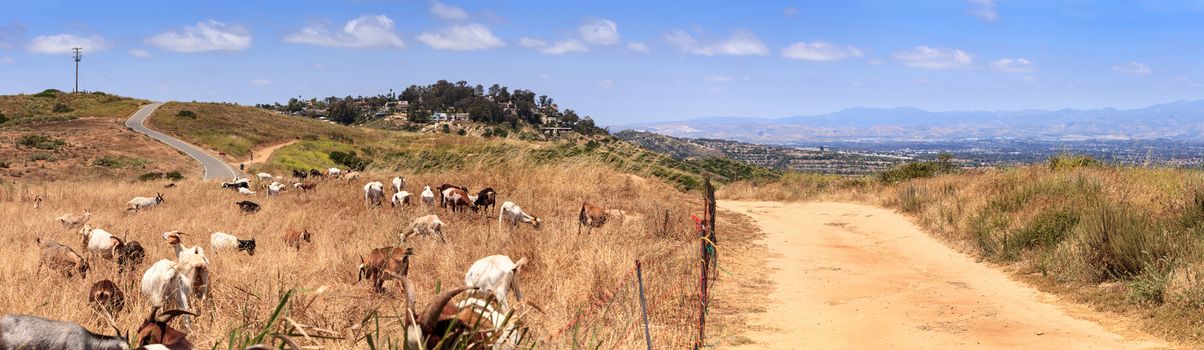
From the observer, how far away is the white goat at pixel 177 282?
6086 mm

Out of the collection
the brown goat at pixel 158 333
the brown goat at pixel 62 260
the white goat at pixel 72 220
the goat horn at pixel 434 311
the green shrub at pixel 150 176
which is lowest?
the green shrub at pixel 150 176

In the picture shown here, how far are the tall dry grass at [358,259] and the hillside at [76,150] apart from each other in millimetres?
21320

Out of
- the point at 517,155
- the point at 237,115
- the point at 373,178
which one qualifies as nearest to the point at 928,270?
the point at 517,155

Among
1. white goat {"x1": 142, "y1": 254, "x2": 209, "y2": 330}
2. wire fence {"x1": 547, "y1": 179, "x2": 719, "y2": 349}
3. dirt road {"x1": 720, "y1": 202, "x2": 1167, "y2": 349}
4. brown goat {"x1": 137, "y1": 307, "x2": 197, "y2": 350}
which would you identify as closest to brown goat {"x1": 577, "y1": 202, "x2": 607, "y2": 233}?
wire fence {"x1": 547, "y1": 179, "x2": 719, "y2": 349}

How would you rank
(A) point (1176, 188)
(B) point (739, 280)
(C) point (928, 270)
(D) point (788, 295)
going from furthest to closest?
(A) point (1176, 188), (C) point (928, 270), (B) point (739, 280), (D) point (788, 295)

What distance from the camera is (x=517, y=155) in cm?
1973

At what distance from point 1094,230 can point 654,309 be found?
6.11 metres

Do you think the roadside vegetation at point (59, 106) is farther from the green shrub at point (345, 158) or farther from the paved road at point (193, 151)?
the green shrub at point (345, 158)

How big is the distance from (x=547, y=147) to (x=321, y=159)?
32065 millimetres

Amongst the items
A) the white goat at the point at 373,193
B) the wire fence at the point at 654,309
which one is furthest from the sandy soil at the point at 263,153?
the wire fence at the point at 654,309

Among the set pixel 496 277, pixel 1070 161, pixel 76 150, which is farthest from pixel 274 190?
pixel 76 150

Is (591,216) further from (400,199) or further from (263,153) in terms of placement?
(263,153)

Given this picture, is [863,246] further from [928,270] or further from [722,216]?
A: [722,216]

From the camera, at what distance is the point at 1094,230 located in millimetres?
10352
